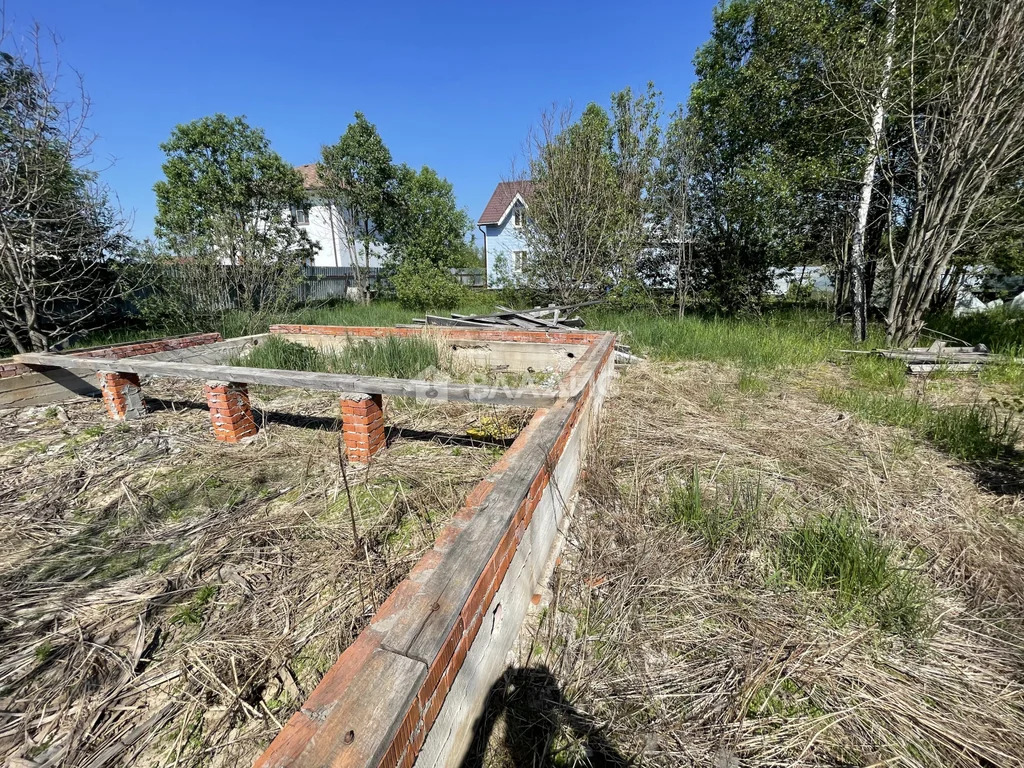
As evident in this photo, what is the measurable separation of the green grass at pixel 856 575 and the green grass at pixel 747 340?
17.0ft

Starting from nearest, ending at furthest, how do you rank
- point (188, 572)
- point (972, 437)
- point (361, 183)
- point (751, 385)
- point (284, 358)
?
point (188, 572), point (972, 437), point (751, 385), point (284, 358), point (361, 183)

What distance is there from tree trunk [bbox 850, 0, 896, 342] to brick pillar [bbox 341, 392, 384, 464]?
30.4 ft

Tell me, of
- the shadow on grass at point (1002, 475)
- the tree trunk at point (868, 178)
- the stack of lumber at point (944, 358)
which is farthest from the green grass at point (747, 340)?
the shadow on grass at point (1002, 475)

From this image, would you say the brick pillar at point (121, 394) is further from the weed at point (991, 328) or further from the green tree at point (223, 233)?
the weed at point (991, 328)

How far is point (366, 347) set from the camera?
651 cm

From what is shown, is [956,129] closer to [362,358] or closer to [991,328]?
[991,328]

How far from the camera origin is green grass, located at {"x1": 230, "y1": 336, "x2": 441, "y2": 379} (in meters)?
6.16

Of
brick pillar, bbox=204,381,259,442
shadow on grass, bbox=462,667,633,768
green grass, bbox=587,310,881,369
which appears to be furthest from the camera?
green grass, bbox=587,310,881,369

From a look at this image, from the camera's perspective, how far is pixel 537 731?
163 centimetres

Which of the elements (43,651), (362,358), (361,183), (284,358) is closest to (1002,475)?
(43,651)

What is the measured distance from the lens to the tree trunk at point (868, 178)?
7059 mm

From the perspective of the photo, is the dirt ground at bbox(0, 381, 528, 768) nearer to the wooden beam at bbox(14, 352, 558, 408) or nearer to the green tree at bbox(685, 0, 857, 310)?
the wooden beam at bbox(14, 352, 558, 408)

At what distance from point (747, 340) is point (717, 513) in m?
6.32

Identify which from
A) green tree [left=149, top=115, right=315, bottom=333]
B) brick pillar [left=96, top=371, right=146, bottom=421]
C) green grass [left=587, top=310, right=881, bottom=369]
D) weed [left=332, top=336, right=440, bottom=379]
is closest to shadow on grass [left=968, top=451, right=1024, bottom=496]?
green grass [left=587, top=310, right=881, bottom=369]
